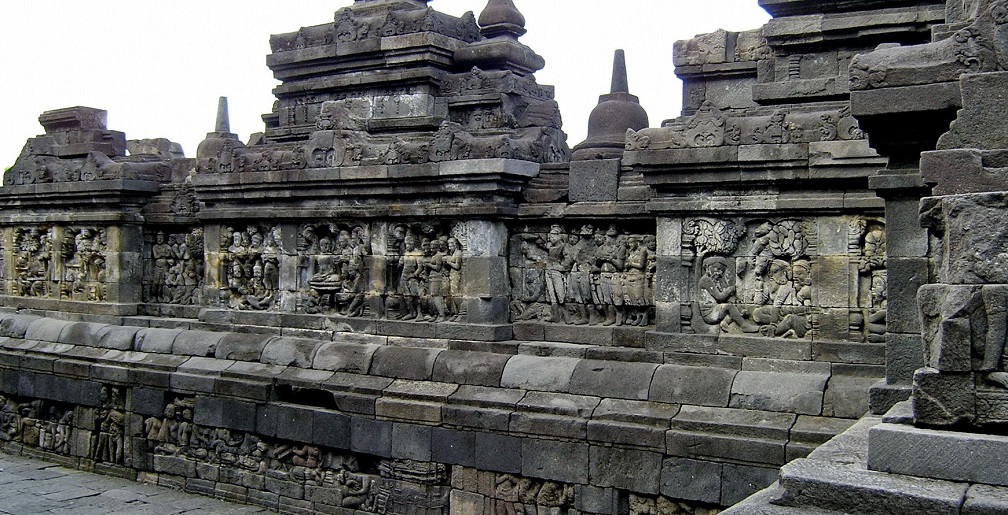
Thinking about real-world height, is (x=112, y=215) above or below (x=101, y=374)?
above

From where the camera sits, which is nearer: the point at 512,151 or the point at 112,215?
the point at 512,151

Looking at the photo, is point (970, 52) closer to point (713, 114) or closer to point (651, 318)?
point (713, 114)

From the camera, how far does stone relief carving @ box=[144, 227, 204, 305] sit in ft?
36.7

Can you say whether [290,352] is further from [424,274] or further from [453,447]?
[453,447]

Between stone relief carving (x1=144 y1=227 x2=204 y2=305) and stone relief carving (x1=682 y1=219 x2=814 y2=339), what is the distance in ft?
19.6

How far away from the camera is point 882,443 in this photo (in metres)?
3.88

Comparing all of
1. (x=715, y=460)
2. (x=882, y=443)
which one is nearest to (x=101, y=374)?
(x=715, y=460)

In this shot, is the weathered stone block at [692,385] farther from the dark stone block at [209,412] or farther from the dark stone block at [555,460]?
the dark stone block at [209,412]

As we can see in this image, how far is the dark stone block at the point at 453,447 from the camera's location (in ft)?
26.0

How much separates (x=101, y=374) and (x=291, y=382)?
2714 millimetres

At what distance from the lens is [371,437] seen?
8.50 m

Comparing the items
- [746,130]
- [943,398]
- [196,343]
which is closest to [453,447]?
[746,130]

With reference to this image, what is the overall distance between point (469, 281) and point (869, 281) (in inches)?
129

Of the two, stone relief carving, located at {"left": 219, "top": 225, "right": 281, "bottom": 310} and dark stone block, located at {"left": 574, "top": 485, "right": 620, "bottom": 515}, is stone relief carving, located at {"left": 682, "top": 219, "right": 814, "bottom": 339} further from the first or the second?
stone relief carving, located at {"left": 219, "top": 225, "right": 281, "bottom": 310}
